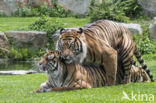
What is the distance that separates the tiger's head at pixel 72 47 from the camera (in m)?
7.18

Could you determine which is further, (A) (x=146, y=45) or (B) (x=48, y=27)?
(B) (x=48, y=27)

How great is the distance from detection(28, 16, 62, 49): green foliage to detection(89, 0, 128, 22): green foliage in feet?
7.70

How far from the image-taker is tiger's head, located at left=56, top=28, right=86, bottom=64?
7.18 metres

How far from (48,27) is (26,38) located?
1713 millimetres

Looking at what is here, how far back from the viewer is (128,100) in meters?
5.86

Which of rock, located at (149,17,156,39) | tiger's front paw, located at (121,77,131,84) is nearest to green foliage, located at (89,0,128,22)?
rock, located at (149,17,156,39)

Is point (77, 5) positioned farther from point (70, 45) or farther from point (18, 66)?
point (70, 45)

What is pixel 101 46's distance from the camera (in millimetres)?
7527

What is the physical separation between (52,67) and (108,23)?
188 centimetres

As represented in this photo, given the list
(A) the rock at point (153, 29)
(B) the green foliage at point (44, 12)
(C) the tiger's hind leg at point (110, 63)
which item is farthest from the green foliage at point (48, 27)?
(C) the tiger's hind leg at point (110, 63)

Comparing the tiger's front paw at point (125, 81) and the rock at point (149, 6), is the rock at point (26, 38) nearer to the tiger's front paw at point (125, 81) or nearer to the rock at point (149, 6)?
the rock at point (149, 6)

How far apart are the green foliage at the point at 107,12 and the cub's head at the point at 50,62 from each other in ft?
42.8

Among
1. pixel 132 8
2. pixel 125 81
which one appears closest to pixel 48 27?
pixel 132 8

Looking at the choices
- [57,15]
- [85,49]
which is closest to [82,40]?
[85,49]
